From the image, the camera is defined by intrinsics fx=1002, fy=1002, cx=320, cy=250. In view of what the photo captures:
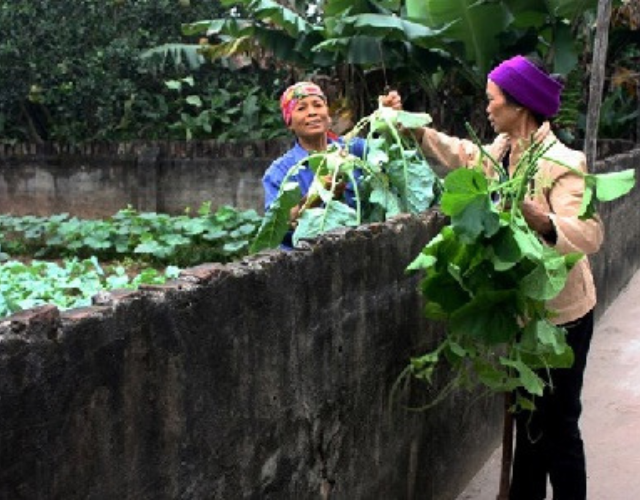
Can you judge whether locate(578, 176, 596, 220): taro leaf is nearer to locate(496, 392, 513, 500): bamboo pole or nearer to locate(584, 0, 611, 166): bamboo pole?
locate(496, 392, 513, 500): bamboo pole

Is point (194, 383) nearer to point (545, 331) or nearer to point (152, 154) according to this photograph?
point (545, 331)

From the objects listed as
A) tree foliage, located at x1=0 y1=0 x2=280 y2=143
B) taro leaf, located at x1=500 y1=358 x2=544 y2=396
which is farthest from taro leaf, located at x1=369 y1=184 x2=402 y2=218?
tree foliage, located at x1=0 y1=0 x2=280 y2=143


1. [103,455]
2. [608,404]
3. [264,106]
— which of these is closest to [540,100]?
[103,455]

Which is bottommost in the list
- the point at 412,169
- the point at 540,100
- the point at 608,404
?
the point at 608,404

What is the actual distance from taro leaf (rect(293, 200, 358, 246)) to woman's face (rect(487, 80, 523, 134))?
2.21 ft

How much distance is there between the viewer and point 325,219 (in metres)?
3.78

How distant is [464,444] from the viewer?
180 inches

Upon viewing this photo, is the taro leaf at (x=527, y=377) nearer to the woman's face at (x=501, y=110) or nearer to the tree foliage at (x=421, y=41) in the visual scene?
the woman's face at (x=501, y=110)

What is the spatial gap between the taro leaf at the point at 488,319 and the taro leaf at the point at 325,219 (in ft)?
2.51

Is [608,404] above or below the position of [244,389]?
below

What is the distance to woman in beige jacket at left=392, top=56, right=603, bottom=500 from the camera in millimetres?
3225

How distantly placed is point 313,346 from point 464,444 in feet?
6.05

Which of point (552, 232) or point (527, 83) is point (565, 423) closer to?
point (552, 232)

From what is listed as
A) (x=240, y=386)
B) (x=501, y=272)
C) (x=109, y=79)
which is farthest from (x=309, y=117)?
(x=109, y=79)
